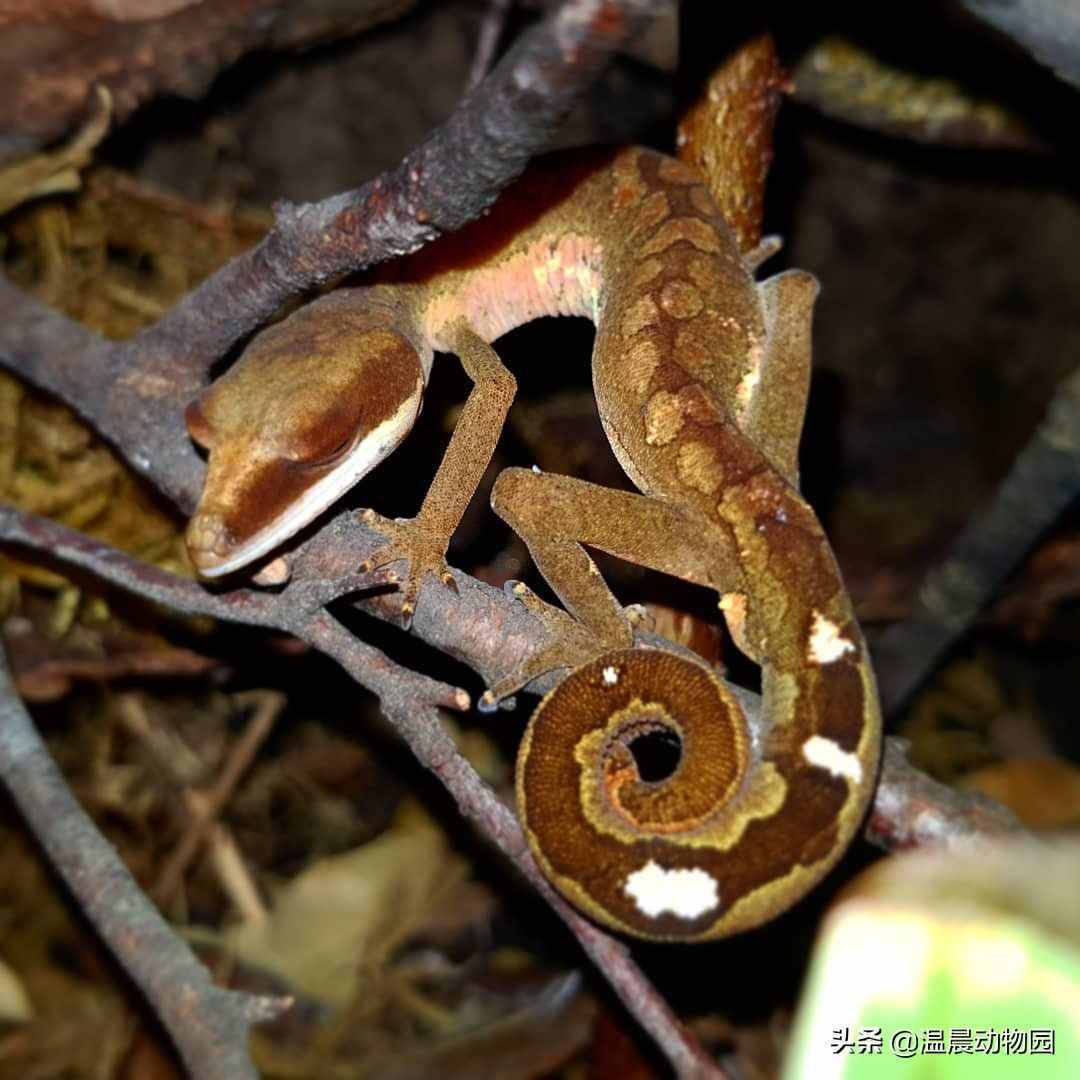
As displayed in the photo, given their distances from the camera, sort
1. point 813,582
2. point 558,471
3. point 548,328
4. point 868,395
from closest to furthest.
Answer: point 813,582 → point 558,471 → point 548,328 → point 868,395

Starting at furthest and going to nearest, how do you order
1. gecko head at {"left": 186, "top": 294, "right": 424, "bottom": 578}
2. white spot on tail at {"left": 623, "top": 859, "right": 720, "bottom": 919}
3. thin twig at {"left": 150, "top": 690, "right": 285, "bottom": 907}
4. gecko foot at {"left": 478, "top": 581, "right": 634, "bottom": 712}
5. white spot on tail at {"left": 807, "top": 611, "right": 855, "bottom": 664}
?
thin twig at {"left": 150, "top": 690, "right": 285, "bottom": 907} < gecko foot at {"left": 478, "top": 581, "right": 634, "bottom": 712} < gecko head at {"left": 186, "top": 294, "right": 424, "bottom": 578} < white spot on tail at {"left": 807, "top": 611, "right": 855, "bottom": 664} < white spot on tail at {"left": 623, "top": 859, "right": 720, "bottom": 919}

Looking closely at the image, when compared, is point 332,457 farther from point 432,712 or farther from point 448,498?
point 432,712

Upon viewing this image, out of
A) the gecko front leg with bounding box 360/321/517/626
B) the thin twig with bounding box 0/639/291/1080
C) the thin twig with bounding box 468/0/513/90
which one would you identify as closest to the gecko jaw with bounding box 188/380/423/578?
the gecko front leg with bounding box 360/321/517/626

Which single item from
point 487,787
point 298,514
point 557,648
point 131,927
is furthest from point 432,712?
point 131,927

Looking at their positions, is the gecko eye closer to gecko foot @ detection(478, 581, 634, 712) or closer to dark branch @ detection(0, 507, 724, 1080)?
dark branch @ detection(0, 507, 724, 1080)

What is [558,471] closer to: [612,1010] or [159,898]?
[612,1010]

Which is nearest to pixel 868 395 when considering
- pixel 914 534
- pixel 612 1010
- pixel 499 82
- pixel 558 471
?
pixel 914 534
